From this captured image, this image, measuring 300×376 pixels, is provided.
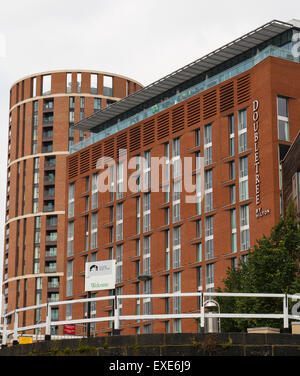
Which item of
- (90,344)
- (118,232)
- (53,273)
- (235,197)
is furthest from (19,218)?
(90,344)

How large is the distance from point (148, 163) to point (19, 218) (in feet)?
179

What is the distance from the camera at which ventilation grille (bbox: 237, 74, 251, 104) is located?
250ft

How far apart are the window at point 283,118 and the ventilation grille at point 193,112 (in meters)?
10.5

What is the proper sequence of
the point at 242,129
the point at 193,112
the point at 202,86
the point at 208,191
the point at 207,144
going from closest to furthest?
the point at 242,129, the point at 208,191, the point at 207,144, the point at 202,86, the point at 193,112

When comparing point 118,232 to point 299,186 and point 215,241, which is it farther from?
point 299,186

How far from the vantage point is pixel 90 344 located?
2122 centimetres

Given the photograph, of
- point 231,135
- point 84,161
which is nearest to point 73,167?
point 84,161

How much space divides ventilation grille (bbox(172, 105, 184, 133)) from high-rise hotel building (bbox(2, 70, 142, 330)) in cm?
5155

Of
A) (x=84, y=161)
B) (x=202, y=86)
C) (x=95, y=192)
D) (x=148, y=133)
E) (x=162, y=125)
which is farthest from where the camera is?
(x=84, y=161)

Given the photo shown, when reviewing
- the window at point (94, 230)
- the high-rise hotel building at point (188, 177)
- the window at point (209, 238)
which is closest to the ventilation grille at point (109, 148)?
the high-rise hotel building at point (188, 177)

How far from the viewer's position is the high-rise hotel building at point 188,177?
73.6 meters

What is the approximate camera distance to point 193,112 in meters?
82.6

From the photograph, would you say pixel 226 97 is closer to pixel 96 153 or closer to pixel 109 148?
pixel 109 148

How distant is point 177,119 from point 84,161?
57.6 feet
